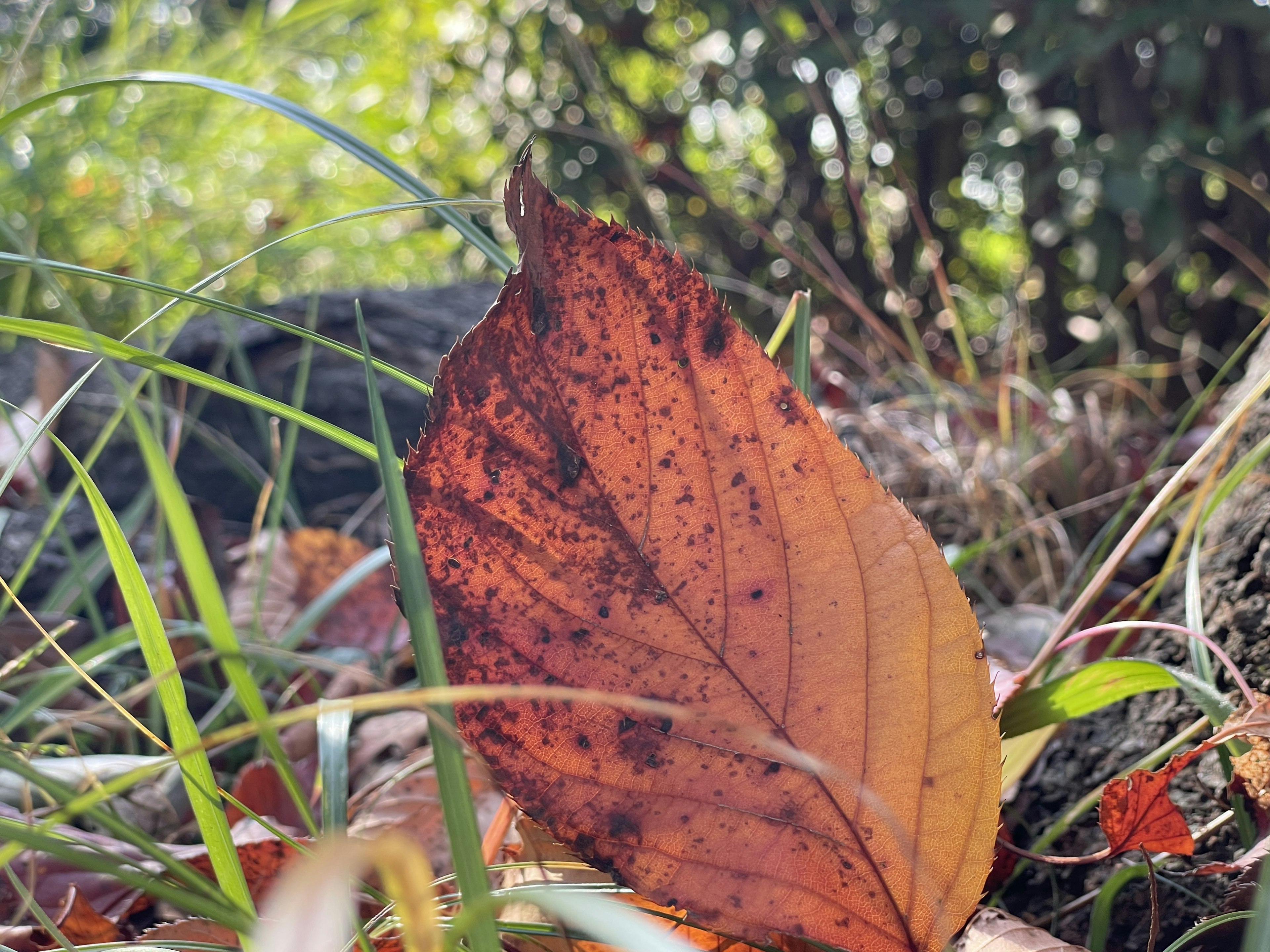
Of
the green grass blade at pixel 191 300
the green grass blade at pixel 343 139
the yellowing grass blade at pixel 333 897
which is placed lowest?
the yellowing grass blade at pixel 333 897

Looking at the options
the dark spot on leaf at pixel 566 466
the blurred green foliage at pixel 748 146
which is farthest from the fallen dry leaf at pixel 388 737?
the blurred green foliage at pixel 748 146

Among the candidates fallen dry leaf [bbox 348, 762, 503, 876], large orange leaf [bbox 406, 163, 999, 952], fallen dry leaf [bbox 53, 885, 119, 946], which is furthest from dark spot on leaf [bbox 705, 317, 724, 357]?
fallen dry leaf [bbox 53, 885, 119, 946]

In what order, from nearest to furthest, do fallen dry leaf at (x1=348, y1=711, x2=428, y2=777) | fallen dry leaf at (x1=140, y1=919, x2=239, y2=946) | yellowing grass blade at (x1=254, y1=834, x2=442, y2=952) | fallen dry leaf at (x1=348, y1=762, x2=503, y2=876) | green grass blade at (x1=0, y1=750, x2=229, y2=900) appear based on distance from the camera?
yellowing grass blade at (x1=254, y1=834, x2=442, y2=952), green grass blade at (x1=0, y1=750, x2=229, y2=900), fallen dry leaf at (x1=140, y1=919, x2=239, y2=946), fallen dry leaf at (x1=348, y1=762, x2=503, y2=876), fallen dry leaf at (x1=348, y1=711, x2=428, y2=777)

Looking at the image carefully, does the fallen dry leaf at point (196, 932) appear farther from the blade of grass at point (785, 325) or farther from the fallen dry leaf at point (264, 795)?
the blade of grass at point (785, 325)

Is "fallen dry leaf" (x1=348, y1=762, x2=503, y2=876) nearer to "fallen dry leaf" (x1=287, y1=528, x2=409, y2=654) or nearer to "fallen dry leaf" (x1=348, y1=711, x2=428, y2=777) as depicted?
"fallen dry leaf" (x1=348, y1=711, x2=428, y2=777)

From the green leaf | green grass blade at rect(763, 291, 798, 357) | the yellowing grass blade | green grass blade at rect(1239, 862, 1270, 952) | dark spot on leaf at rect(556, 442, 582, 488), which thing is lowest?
the green leaf

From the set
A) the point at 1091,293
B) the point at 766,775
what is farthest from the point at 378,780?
the point at 1091,293
